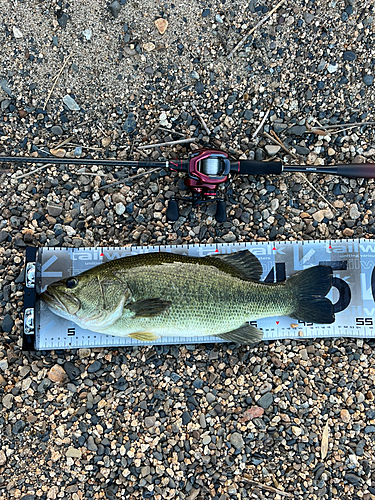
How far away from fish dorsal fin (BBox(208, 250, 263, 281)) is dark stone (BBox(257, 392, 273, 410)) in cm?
127

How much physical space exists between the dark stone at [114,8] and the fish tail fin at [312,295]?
333cm

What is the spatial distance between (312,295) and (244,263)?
72cm

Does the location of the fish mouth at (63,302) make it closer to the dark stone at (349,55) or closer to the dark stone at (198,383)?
the dark stone at (198,383)

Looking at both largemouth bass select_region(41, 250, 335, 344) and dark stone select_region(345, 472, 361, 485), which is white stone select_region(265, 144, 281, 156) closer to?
largemouth bass select_region(41, 250, 335, 344)

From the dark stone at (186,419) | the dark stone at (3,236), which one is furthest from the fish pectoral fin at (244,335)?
the dark stone at (3,236)

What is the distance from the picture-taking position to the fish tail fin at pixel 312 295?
3.28m

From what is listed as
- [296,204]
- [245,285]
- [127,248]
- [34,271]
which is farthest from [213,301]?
A: [34,271]

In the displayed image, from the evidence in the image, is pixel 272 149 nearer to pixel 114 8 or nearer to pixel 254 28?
pixel 254 28

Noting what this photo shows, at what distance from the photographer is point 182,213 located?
3.67 m

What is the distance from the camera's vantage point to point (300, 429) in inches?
139

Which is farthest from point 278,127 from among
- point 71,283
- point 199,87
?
point 71,283

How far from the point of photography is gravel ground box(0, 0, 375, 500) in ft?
11.3

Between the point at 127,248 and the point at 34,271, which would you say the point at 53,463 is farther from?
the point at 127,248

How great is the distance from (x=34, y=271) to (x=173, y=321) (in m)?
1.43
